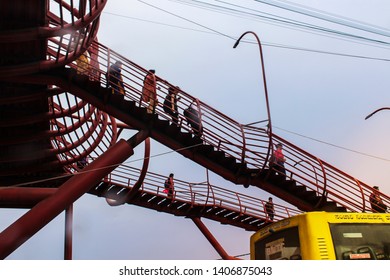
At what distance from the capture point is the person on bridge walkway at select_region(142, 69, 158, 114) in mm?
15482

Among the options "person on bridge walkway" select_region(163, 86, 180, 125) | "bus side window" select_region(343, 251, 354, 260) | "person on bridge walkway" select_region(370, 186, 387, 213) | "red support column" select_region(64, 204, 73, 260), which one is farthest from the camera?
"red support column" select_region(64, 204, 73, 260)

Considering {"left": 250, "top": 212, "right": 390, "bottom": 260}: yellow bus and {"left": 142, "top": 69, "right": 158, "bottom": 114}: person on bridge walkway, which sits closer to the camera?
{"left": 250, "top": 212, "right": 390, "bottom": 260}: yellow bus

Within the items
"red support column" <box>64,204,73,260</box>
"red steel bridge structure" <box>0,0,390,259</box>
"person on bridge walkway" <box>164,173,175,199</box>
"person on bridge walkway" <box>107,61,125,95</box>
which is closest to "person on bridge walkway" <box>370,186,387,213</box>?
"red steel bridge structure" <box>0,0,390,259</box>

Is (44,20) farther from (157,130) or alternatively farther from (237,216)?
(237,216)

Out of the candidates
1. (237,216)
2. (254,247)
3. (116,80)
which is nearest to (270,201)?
(237,216)

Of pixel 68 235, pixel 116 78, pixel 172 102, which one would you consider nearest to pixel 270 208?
pixel 68 235

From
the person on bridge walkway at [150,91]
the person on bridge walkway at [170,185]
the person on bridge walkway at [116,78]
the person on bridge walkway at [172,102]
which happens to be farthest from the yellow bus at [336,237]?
the person on bridge walkway at [170,185]

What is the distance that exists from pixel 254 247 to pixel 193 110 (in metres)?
5.90

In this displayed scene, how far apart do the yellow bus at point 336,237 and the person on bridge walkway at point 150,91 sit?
7.04 meters

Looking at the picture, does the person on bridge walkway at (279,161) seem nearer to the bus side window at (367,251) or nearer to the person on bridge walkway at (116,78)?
the person on bridge walkway at (116,78)

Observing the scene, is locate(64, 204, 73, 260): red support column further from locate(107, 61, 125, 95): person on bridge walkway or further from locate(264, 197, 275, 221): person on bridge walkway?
locate(264, 197, 275, 221): person on bridge walkway

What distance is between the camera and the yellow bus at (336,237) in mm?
8883

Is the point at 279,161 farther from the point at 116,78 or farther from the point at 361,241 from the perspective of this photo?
the point at 361,241
